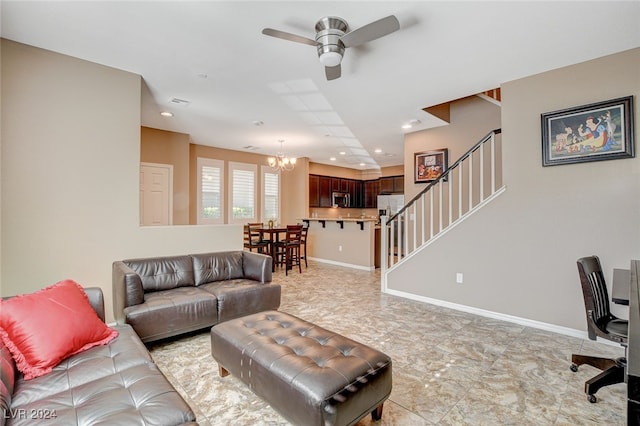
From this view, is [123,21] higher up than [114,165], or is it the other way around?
[123,21]

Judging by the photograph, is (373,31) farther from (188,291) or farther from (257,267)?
(188,291)

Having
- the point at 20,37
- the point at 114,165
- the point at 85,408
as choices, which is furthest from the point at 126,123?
the point at 85,408

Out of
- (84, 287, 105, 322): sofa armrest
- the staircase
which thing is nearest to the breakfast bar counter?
the staircase

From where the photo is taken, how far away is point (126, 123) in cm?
339

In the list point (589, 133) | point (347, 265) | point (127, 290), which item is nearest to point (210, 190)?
point (347, 265)

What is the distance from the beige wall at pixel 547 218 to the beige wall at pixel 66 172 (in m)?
4.03

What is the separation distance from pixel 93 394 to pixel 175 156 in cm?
526

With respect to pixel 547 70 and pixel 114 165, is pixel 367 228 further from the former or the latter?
pixel 114 165

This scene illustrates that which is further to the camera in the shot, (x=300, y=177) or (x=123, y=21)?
(x=300, y=177)

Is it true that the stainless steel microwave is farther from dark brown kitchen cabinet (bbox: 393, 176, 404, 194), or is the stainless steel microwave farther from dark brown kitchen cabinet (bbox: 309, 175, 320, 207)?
dark brown kitchen cabinet (bbox: 393, 176, 404, 194)

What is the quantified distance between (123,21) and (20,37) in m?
1.14

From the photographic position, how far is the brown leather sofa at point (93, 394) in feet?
4.00

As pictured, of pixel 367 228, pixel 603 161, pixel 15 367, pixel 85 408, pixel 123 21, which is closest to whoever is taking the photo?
pixel 85 408

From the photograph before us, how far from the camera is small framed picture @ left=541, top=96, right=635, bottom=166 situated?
2828mm
